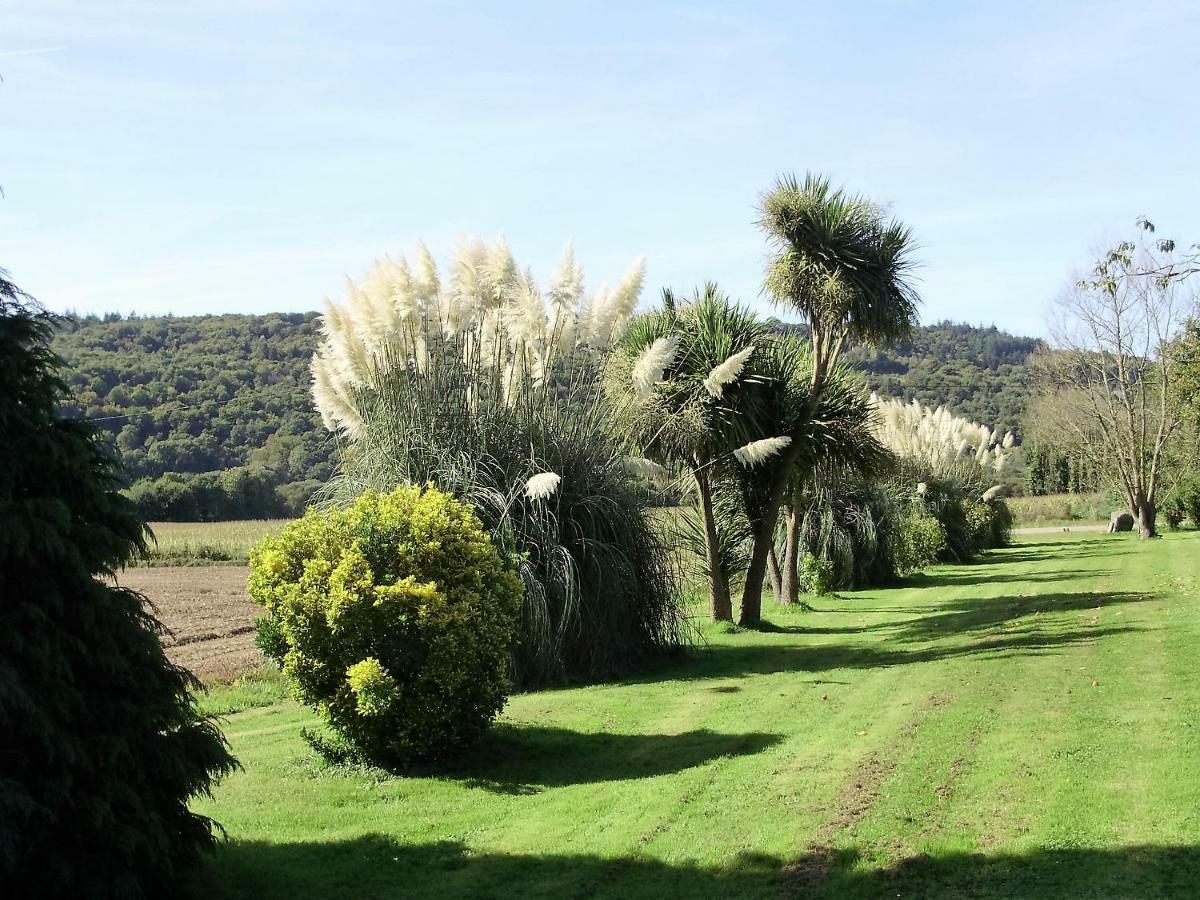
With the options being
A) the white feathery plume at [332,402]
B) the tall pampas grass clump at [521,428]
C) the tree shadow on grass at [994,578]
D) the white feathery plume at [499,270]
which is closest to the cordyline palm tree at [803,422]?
the tall pampas grass clump at [521,428]

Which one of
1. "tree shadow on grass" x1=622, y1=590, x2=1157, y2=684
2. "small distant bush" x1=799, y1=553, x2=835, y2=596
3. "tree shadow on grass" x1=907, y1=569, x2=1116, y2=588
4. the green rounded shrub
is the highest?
the green rounded shrub

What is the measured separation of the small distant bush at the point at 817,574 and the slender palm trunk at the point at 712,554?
5252 millimetres

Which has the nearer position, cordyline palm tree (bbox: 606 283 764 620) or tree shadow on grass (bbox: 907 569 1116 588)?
cordyline palm tree (bbox: 606 283 764 620)

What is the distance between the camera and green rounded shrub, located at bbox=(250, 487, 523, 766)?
6871 millimetres

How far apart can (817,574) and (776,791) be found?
13829 mm

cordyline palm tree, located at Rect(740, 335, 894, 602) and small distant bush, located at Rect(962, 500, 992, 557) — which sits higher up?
cordyline palm tree, located at Rect(740, 335, 894, 602)

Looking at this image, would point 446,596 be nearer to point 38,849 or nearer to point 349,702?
point 349,702

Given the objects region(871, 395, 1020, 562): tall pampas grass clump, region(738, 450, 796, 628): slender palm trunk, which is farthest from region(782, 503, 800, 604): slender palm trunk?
region(871, 395, 1020, 562): tall pampas grass clump

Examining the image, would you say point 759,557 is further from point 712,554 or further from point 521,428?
point 521,428

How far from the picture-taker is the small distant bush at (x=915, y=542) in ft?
72.2

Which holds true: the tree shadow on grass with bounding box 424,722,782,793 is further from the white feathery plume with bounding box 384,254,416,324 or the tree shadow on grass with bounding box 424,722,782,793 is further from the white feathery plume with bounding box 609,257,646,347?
the white feathery plume with bounding box 609,257,646,347

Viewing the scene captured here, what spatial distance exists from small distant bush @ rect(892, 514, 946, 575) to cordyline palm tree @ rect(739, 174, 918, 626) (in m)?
8.36

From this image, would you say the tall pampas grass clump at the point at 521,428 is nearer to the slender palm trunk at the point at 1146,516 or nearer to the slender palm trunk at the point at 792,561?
the slender palm trunk at the point at 792,561

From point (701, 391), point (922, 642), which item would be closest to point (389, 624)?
point (701, 391)
